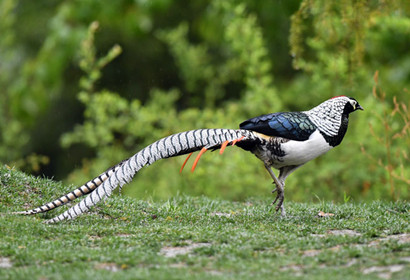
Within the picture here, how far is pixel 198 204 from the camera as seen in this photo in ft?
28.6

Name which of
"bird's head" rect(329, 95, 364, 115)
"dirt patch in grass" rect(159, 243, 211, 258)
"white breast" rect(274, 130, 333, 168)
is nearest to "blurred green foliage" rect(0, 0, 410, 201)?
"bird's head" rect(329, 95, 364, 115)

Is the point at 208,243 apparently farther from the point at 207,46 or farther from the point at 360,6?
the point at 207,46

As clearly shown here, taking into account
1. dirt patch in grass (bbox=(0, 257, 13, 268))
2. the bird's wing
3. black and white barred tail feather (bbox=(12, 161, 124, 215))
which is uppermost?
the bird's wing

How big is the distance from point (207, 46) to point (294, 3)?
468 cm

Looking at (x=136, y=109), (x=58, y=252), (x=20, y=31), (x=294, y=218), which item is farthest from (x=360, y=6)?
→ (x=20, y=31)

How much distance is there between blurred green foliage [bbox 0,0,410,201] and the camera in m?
10.9

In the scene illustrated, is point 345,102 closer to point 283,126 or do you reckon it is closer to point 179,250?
point 283,126

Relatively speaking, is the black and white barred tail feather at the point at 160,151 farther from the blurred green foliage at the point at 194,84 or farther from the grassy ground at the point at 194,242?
the blurred green foliage at the point at 194,84

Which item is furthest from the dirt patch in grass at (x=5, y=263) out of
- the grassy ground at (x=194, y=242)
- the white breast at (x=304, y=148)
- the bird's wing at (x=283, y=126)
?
the white breast at (x=304, y=148)

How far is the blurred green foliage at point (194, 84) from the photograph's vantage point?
35.7 ft

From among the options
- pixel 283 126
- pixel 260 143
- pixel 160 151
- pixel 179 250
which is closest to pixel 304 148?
pixel 283 126

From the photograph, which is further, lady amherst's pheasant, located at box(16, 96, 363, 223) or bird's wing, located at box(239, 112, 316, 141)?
bird's wing, located at box(239, 112, 316, 141)

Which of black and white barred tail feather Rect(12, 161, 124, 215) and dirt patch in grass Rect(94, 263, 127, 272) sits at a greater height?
black and white barred tail feather Rect(12, 161, 124, 215)

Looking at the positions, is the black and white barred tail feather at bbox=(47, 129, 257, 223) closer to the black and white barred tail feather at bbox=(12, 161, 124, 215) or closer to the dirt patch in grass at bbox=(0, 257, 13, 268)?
the black and white barred tail feather at bbox=(12, 161, 124, 215)
